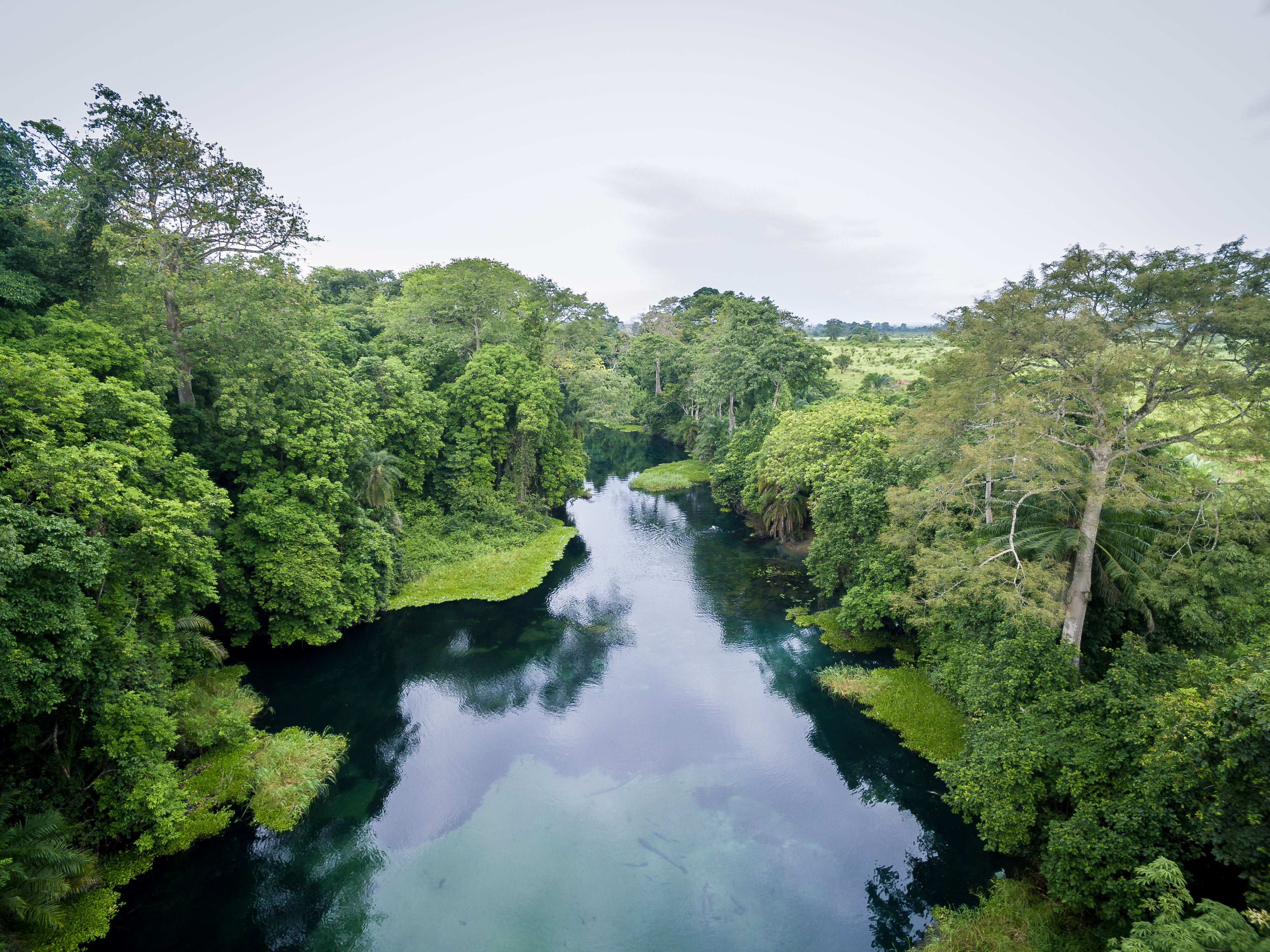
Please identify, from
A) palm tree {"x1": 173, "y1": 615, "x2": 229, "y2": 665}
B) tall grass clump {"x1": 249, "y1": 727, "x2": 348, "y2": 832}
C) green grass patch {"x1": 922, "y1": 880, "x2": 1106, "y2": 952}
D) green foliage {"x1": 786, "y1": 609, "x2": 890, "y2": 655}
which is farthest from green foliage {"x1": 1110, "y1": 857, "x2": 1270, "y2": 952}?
palm tree {"x1": 173, "y1": 615, "x2": 229, "y2": 665}

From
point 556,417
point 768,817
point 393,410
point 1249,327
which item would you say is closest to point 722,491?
point 556,417

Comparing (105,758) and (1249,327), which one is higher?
(1249,327)

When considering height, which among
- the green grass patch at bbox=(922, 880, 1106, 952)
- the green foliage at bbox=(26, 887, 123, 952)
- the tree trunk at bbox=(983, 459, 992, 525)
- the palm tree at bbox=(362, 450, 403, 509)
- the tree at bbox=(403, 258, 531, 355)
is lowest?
the green foliage at bbox=(26, 887, 123, 952)

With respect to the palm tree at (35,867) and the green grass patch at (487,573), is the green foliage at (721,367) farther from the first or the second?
the palm tree at (35,867)

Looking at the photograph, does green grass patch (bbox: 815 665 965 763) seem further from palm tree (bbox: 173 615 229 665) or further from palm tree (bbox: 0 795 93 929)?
palm tree (bbox: 0 795 93 929)

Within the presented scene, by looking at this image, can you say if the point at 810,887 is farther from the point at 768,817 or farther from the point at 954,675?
the point at 954,675

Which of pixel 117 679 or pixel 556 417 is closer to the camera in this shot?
pixel 117 679
